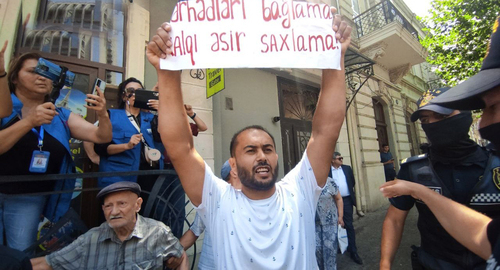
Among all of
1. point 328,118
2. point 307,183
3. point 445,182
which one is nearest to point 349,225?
point 445,182

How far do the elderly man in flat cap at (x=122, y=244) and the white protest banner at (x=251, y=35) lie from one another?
1.27m

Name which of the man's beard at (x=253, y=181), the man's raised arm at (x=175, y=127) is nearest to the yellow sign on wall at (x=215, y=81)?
the man's raised arm at (x=175, y=127)

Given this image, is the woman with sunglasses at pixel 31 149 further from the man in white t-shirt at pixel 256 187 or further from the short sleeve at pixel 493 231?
the short sleeve at pixel 493 231

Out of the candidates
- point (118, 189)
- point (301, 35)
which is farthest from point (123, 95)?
point (301, 35)

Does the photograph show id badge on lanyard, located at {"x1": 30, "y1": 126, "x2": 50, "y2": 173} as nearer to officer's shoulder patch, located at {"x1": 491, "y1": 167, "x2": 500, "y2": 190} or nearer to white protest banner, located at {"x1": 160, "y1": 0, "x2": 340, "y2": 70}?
white protest banner, located at {"x1": 160, "y1": 0, "x2": 340, "y2": 70}

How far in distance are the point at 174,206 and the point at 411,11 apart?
1898 centimetres

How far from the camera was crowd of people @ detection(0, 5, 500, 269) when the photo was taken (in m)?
1.29

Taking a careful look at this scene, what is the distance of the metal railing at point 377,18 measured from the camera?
30.0 ft

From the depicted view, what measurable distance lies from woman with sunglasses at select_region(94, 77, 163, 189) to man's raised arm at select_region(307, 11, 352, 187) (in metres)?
1.77

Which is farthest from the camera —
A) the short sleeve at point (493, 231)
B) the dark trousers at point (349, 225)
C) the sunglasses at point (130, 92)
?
the dark trousers at point (349, 225)

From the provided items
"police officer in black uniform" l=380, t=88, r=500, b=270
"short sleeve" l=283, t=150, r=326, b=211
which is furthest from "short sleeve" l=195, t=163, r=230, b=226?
"police officer in black uniform" l=380, t=88, r=500, b=270

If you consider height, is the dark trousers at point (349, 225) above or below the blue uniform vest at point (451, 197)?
below

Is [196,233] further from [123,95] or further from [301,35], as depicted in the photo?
[301,35]

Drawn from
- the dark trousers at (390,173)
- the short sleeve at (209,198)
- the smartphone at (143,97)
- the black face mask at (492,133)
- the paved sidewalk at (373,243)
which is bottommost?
the paved sidewalk at (373,243)
